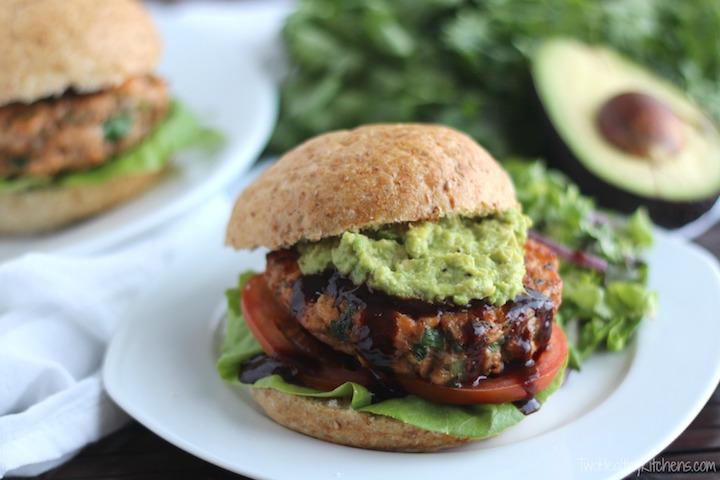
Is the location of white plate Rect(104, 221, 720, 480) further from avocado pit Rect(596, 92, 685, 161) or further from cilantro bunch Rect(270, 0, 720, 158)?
cilantro bunch Rect(270, 0, 720, 158)

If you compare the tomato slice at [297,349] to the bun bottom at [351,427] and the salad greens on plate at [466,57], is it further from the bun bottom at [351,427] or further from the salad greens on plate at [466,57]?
the salad greens on plate at [466,57]

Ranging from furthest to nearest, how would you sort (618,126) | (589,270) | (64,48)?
(618,126) < (64,48) < (589,270)

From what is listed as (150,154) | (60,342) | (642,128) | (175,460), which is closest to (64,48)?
(150,154)

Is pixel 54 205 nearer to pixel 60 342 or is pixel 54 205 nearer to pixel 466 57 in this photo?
pixel 60 342

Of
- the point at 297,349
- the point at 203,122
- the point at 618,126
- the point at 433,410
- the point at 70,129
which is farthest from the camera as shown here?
the point at 203,122

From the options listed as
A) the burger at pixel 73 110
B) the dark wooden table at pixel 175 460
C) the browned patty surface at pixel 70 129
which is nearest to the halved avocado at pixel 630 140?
the dark wooden table at pixel 175 460

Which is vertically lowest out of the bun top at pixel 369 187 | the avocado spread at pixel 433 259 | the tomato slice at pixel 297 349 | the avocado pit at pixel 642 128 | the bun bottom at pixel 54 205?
the avocado pit at pixel 642 128

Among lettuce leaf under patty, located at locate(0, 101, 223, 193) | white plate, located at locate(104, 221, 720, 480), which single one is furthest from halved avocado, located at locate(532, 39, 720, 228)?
lettuce leaf under patty, located at locate(0, 101, 223, 193)

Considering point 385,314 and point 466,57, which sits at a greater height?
point 385,314
